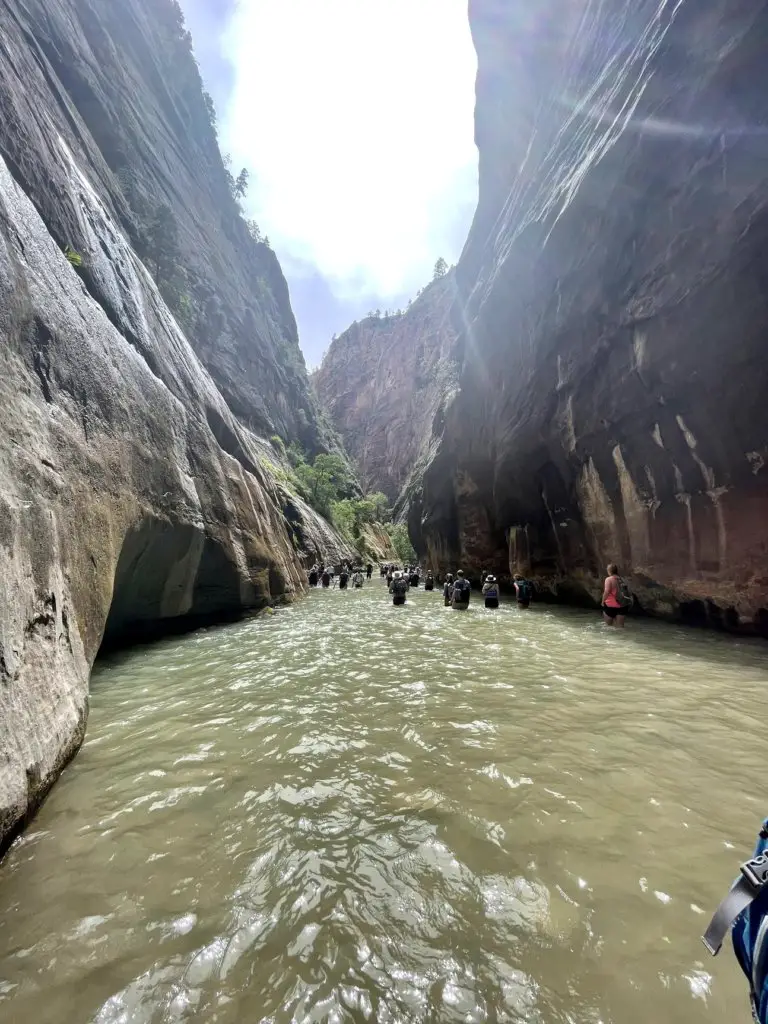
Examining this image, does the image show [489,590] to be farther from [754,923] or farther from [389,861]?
[754,923]

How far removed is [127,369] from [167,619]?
633 centimetres

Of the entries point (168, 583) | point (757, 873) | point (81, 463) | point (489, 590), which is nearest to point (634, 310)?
point (489, 590)

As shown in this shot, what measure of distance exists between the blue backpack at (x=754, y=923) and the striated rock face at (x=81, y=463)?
4041 millimetres

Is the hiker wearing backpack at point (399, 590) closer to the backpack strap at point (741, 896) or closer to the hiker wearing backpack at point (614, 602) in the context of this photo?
the hiker wearing backpack at point (614, 602)

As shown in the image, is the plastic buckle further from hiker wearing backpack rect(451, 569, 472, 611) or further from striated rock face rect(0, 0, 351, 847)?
hiker wearing backpack rect(451, 569, 472, 611)

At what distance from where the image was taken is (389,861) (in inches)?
114

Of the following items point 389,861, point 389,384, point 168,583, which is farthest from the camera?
point 389,384

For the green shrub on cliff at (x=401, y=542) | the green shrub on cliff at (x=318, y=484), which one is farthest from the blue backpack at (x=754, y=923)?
the green shrub on cliff at (x=401, y=542)

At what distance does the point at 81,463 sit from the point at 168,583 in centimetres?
472

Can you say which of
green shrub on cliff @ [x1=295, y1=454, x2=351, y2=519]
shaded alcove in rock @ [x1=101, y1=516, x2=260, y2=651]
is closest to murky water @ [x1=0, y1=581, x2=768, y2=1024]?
shaded alcove in rock @ [x1=101, y1=516, x2=260, y2=651]

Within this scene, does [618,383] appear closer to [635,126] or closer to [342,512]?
[635,126]

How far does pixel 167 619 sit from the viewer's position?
38.3 feet

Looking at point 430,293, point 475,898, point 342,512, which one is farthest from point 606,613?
point 430,293

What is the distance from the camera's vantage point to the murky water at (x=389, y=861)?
2045mm
